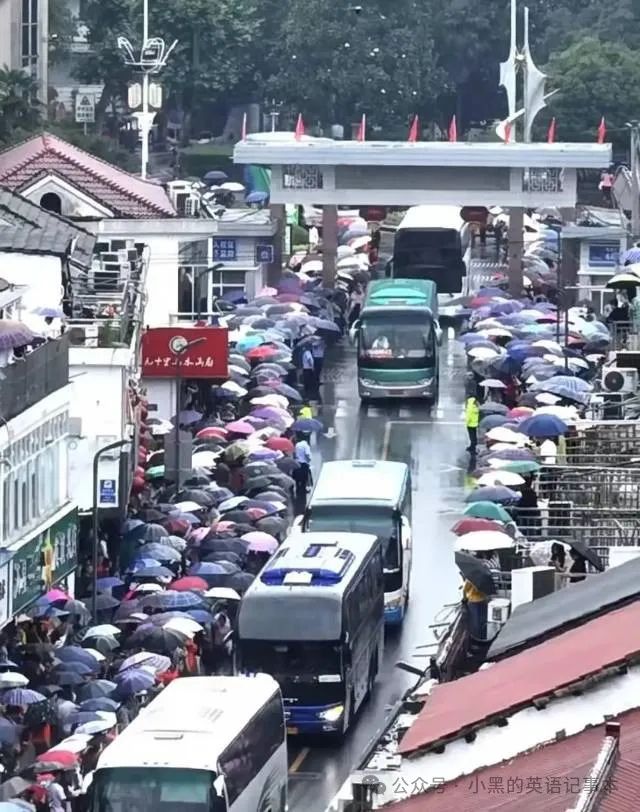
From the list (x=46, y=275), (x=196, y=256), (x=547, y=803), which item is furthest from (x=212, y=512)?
(x=547, y=803)

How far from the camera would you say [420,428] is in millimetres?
62156

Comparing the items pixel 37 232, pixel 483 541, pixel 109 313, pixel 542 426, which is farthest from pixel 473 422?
pixel 483 541

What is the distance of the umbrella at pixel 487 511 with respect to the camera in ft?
144

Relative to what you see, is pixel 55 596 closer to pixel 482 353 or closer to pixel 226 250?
pixel 482 353

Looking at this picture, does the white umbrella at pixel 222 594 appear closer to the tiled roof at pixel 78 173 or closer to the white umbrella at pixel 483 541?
the white umbrella at pixel 483 541

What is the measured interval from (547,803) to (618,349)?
38339 mm

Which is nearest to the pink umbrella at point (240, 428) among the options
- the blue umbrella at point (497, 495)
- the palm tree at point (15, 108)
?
the blue umbrella at point (497, 495)

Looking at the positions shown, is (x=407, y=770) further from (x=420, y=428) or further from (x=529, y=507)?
(x=420, y=428)

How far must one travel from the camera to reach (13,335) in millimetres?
34812

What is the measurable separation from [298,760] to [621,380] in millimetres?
16315

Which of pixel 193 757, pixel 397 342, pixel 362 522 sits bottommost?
pixel 362 522

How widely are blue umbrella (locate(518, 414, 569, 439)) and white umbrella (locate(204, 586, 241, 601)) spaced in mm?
11184

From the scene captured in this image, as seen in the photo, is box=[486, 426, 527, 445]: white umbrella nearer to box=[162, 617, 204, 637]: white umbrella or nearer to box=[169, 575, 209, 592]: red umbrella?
box=[169, 575, 209, 592]: red umbrella

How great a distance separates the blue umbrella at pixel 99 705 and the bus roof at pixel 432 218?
48.8m
